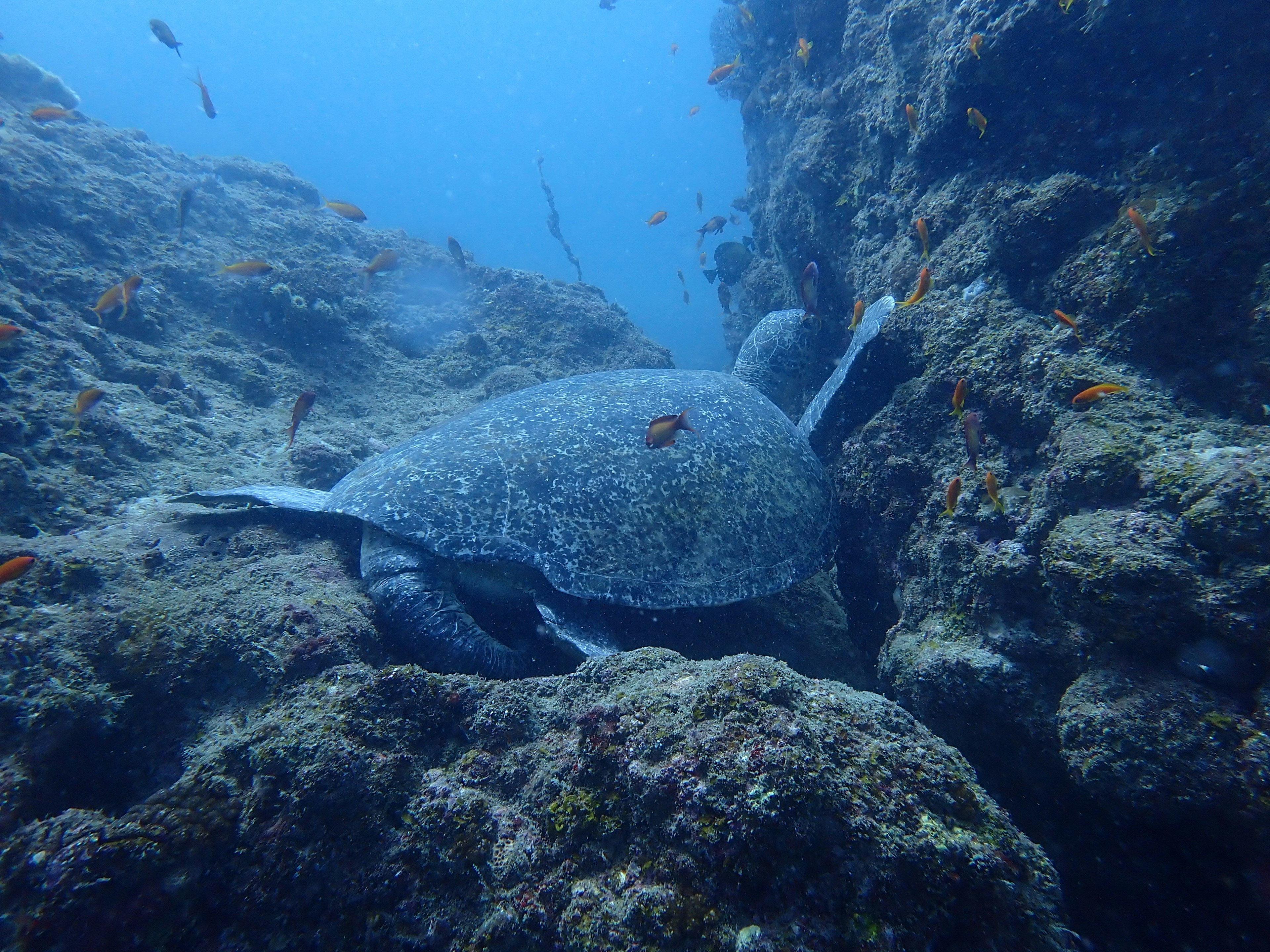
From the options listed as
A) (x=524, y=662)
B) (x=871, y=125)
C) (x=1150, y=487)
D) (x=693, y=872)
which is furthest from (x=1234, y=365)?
(x=871, y=125)

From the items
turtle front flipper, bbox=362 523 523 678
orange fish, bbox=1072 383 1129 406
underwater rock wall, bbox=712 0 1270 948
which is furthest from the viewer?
turtle front flipper, bbox=362 523 523 678

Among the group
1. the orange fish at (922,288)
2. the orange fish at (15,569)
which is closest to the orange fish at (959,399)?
the orange fish at (922,288)

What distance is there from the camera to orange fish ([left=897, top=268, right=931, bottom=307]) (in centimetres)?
448

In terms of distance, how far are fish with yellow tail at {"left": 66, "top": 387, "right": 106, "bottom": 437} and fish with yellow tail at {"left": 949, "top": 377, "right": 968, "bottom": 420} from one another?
7.34 m

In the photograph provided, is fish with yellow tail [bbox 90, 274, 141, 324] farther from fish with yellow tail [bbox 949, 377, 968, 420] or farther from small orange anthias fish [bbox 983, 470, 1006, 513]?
small orange anthias fish [bbox 983, 470, 1006, 513]

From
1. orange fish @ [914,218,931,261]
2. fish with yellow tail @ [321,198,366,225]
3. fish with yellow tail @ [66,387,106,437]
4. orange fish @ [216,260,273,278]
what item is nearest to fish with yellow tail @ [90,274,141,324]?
orange fish @ [216,260,273,278]

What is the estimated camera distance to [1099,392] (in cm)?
305

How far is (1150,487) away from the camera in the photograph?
2.55 m

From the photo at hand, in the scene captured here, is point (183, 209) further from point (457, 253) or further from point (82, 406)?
point (82, 406)

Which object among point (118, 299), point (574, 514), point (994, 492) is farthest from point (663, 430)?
point (118, 299)

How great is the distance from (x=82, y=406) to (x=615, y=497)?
4988 mm

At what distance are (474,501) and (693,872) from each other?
2947 millimetres

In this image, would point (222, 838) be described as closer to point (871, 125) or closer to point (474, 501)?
point (474, 501)

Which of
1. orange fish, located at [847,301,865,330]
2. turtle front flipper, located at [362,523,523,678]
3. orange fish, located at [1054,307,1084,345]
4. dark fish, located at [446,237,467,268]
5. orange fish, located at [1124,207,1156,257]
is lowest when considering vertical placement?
turtle front flipper, located at [362,523,523,678]
